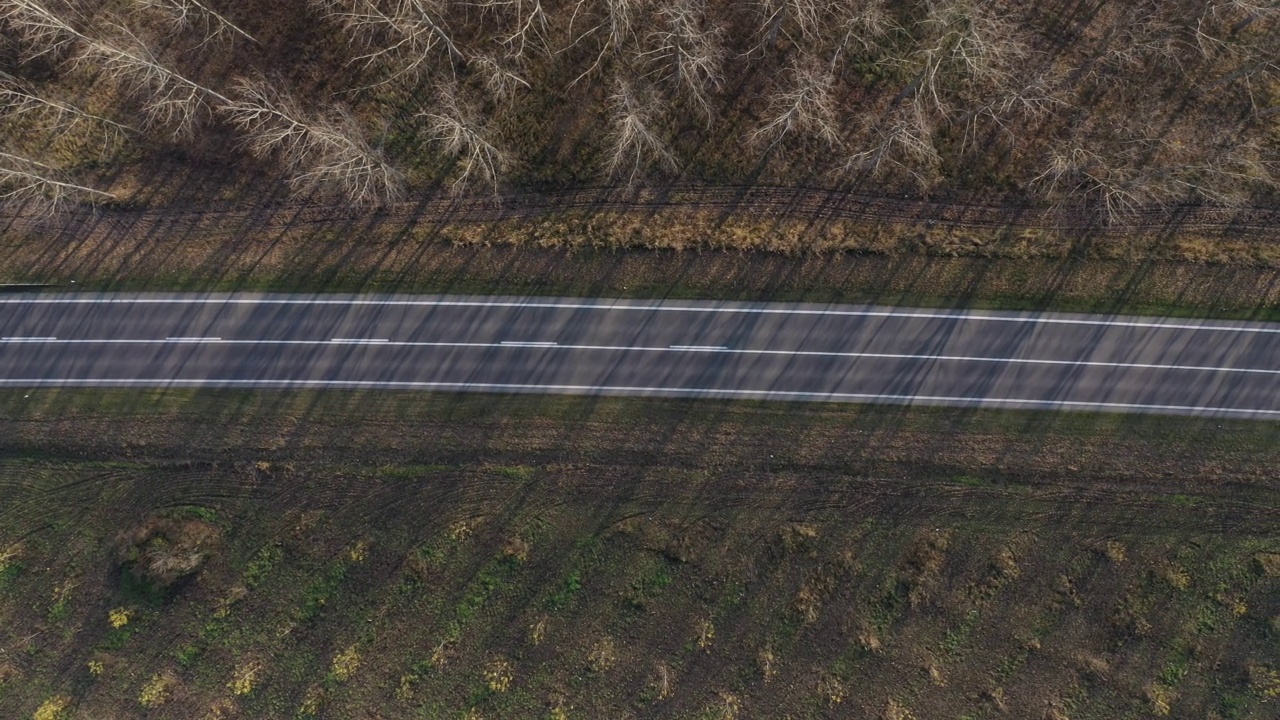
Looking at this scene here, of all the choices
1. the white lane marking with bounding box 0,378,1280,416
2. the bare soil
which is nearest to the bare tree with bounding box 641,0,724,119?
the white lane marking with bounding box 0,378,1280,416

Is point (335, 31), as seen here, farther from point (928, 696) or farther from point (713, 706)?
point (928, 696)

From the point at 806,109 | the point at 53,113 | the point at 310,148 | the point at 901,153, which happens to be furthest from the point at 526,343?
the point at 53,113

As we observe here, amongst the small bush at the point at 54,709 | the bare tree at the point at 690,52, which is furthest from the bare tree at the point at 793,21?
the small bush at the point at 54,709

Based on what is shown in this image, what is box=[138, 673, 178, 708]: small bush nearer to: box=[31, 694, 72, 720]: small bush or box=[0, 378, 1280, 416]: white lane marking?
box=[31, 694, 72, 720]: small bush

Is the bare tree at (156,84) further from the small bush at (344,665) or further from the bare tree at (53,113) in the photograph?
the small bush at (344,665)

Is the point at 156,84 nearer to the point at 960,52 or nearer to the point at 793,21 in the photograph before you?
the point at 793,21
